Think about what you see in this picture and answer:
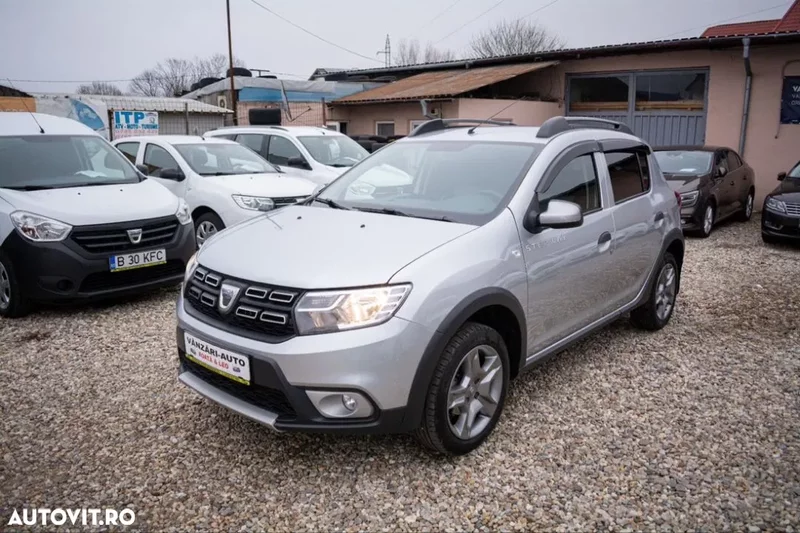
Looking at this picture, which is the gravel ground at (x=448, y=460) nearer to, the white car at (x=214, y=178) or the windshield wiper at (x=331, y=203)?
the windshield wiper at (x=331, y=203)

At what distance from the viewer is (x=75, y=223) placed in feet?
17.3

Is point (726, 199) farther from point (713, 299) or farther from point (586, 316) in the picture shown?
point (586, 316)

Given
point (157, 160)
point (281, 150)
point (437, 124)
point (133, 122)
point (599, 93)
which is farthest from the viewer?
point (133, 122)

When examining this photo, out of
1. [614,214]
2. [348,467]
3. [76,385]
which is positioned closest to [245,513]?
[348,467]

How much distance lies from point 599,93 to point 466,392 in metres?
14.0

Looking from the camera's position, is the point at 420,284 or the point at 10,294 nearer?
the point at 420,284

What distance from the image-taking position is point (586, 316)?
4023 mm

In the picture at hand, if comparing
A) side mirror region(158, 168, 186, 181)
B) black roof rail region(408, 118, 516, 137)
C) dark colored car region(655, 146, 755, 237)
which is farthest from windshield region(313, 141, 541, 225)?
dark colored car region(655, 146, 755, 237)

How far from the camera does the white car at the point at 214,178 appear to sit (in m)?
7.55

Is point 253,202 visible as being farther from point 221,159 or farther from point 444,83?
point 444,83

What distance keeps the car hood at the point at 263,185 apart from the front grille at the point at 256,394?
4834 mm

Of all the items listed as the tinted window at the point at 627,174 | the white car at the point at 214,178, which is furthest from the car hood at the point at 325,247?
the white car at the point at 214,178

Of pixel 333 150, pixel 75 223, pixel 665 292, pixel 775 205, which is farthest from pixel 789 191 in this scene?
pixel 75 223

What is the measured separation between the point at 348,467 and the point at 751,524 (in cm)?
190
